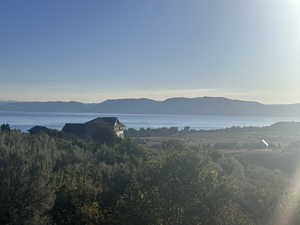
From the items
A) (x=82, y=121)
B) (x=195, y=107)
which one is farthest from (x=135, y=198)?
(x=195, y=107)

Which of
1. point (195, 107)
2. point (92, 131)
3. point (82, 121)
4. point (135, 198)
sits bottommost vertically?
point (82, 121)

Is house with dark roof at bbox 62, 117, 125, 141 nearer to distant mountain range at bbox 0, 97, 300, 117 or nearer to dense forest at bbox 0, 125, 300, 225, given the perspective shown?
dense forest at bbox 0, 125, 300, 225

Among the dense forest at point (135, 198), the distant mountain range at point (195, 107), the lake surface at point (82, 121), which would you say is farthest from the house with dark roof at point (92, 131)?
the distant mountain range at point (195, 107)

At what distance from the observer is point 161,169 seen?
11250 millimetres

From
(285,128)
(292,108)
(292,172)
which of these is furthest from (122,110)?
(292,172)

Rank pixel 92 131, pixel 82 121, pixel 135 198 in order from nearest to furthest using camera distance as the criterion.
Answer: pixel 135 198 → pixel 92 131 → pixel 82 121

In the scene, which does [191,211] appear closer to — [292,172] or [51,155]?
[51,155]

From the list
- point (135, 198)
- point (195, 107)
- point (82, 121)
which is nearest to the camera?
point (135, 198)

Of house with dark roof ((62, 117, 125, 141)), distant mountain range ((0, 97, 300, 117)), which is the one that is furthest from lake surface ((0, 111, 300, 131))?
distant mountain range ((0, 97, 300, 117))

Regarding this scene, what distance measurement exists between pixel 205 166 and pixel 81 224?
3.69 m

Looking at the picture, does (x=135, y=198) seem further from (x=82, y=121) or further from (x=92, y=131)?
(x=82, y=121)

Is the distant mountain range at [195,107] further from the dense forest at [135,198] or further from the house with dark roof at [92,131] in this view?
the dense forest at [135,198]

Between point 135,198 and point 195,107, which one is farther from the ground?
point 195,107

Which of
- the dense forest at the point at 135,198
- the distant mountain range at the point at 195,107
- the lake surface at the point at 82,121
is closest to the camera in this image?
the dense forest at the point at 135,198
